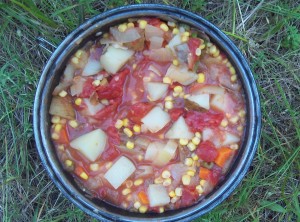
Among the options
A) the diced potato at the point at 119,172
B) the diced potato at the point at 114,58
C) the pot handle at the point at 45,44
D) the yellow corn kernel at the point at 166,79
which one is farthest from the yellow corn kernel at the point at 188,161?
the pot handle at the point at 45,44

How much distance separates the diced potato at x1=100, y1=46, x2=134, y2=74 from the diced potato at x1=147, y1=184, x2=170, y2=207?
1.58ft

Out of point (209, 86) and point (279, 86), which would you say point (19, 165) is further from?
point (279, 86)

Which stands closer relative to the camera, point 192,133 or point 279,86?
point 192,133

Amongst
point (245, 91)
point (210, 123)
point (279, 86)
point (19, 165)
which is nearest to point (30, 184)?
point (19, 165)

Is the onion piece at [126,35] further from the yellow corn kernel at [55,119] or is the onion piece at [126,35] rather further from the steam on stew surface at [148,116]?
the yellow corn kernel at [55,119]

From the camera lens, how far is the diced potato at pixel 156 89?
1.96 m

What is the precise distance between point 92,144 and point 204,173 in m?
0.46

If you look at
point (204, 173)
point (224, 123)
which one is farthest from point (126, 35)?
point (204, 173)

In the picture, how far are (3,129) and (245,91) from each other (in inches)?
→ 42.9

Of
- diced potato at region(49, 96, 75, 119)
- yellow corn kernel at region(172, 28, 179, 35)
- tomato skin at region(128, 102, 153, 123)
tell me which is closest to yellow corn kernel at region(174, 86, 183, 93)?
tomato skin at region(128, 102, 153, 123)

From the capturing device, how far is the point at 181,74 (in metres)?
1.96

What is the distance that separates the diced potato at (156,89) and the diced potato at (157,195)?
35cm

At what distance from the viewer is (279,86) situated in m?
2.25

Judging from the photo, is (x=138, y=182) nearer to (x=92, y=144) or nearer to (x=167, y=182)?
(x=167, y=182)
